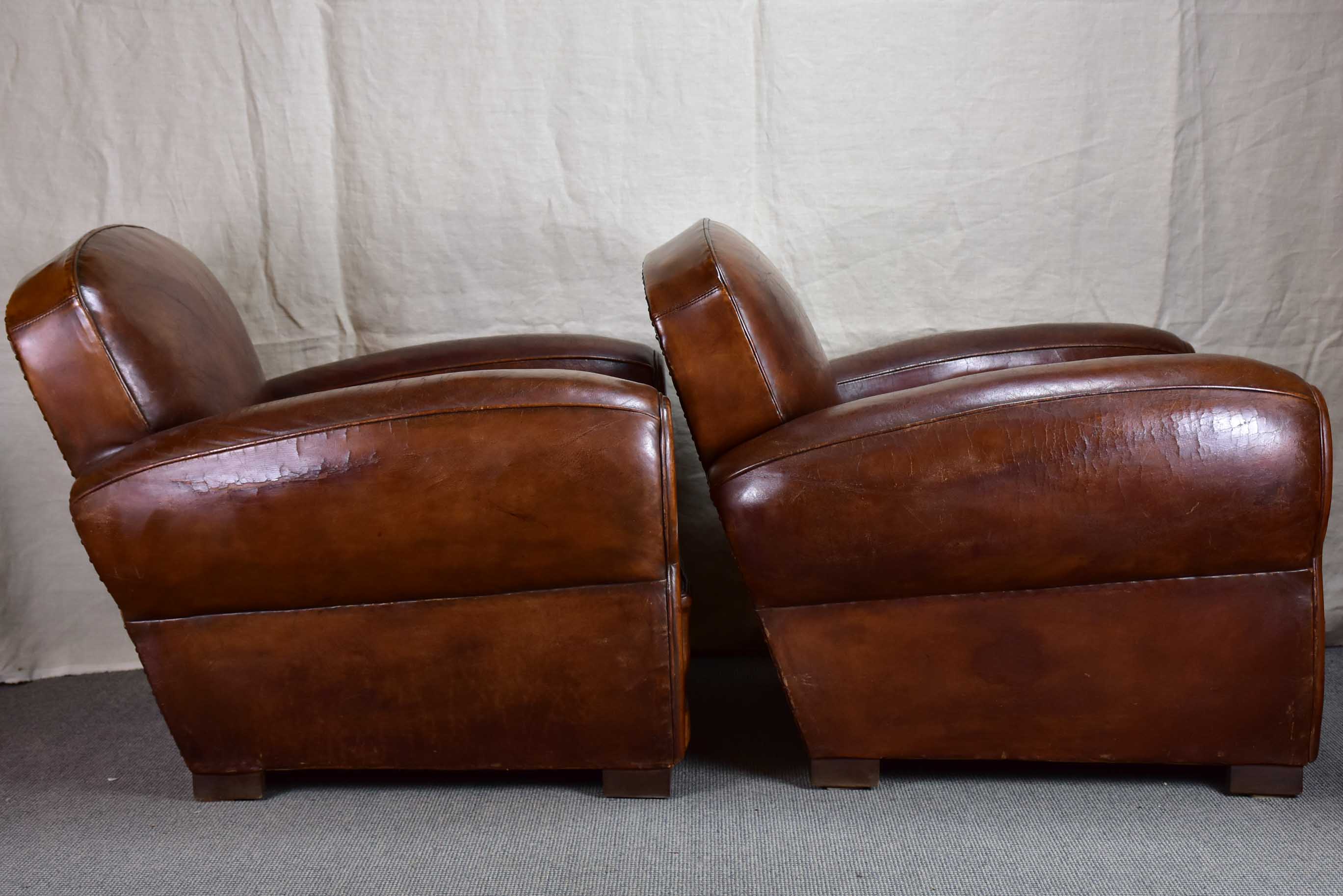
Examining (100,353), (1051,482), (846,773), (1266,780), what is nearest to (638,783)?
(846,773)

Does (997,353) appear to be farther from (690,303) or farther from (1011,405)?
(690,303)

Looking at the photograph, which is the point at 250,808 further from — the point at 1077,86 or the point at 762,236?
the point at 1077,86

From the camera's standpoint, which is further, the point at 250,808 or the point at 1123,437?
the point at 250,808

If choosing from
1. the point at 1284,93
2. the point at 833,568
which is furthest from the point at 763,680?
the point at 1284,93

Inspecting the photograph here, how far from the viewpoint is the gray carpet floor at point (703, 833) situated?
1.25 metres

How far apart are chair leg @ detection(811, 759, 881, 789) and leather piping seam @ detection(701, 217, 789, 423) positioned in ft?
1.67

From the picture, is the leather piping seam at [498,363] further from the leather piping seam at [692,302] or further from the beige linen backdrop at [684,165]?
the leather piping seam at [692,302]

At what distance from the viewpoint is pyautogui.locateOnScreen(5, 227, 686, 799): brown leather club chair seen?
1337mm

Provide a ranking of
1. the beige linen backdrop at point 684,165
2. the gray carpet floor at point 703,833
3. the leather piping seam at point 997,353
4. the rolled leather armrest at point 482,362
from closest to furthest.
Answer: the gray carpet floor at point 703,833 → the leather piping seam at point 997,353 → the rolled leather armrest at point 482,362 → the beige linen backdrop at point 684,165

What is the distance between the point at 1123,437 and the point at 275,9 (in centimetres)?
191

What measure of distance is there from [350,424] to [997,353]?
1.16 m

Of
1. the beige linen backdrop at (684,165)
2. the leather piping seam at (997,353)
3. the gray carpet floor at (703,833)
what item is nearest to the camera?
the gray carpet floor at (703,833)

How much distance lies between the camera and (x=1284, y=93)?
209 centimetres

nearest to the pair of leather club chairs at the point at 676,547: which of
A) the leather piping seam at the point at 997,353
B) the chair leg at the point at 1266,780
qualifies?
the chair leg at the point at 1266,780
